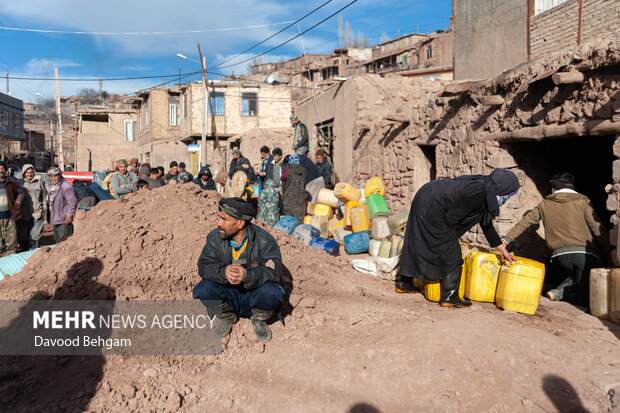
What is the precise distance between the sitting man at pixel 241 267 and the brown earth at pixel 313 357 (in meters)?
0.19

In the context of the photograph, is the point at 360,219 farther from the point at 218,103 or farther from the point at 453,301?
the point at 218,103

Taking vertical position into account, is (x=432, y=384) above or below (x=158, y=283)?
below

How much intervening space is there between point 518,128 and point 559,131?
0.70 m

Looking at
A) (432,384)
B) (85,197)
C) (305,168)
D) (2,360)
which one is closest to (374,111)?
(305,168)

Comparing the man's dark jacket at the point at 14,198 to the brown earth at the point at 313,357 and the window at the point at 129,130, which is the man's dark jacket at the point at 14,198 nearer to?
the brown earth at the point at 313,357

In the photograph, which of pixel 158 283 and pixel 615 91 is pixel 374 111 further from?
pixel 158 283

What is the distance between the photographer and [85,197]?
21.7ft

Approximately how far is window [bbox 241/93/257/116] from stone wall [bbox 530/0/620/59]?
1691cm

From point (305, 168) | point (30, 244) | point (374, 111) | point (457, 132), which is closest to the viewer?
point (457, 132)

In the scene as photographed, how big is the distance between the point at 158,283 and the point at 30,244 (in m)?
4.64

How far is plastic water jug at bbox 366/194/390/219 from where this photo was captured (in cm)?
801

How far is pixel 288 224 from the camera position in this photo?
745cm

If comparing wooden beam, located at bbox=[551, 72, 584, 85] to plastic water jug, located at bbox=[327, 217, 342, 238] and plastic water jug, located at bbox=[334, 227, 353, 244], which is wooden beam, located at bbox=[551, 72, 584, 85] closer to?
plastic water jug, located at bbox=[334, 227, 353, 244]

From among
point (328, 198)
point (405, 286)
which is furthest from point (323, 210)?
point (405, 286)
